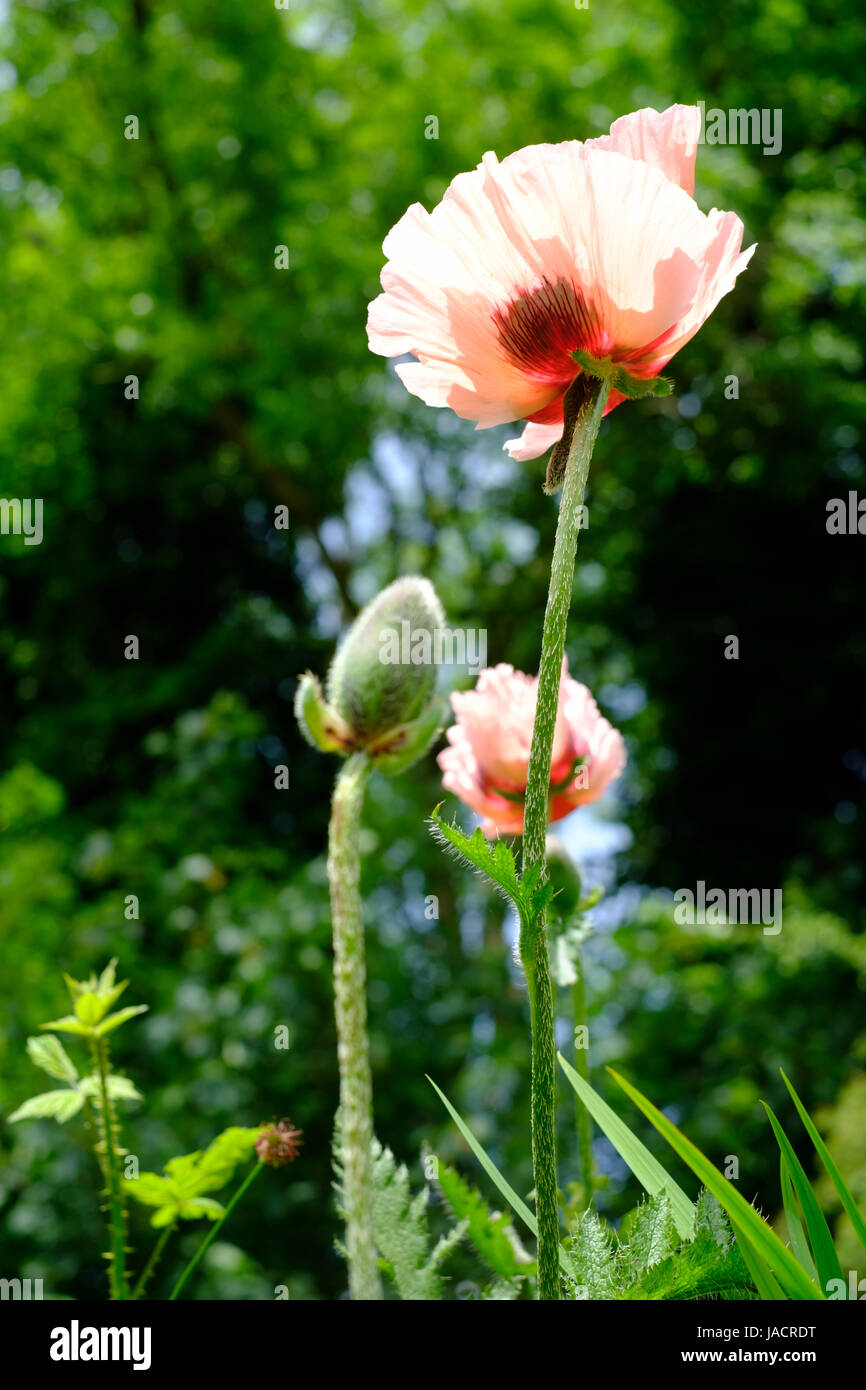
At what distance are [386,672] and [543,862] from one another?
0.60 feet

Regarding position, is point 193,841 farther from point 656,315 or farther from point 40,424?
point 656,315

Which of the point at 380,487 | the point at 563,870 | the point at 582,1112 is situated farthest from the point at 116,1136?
the point at 380,487

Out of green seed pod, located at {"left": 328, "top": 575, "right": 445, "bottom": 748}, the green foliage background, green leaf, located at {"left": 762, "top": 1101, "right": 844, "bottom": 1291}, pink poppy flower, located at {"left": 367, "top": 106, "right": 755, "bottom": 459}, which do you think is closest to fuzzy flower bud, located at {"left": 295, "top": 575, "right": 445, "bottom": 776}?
green seed pod, located at {"left": 328, "top": 575, "right": 445, "bottom": 748}

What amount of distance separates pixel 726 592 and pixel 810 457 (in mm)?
721

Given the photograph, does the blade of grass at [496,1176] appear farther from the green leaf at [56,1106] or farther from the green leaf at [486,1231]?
the green leaf at [56,1106]

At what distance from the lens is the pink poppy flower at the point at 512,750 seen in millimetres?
722

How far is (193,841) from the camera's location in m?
4.12

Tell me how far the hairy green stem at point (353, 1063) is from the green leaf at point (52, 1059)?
0.48ft

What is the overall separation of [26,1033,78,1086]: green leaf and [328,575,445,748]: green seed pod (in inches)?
7.1

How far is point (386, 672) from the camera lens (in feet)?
1.79

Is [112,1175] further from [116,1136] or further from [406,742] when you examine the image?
[406,742]

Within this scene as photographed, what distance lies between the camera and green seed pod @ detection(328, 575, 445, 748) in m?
0.55

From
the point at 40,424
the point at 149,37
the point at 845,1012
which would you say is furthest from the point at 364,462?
the point at 845,1012

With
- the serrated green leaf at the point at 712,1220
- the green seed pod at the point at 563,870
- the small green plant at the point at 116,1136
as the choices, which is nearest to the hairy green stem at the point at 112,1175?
the small green plant at the point at 116,1136
